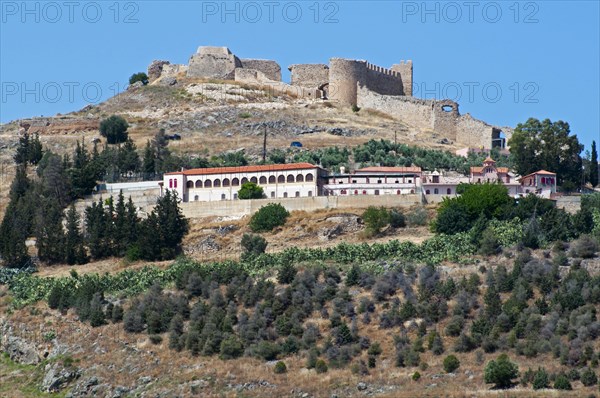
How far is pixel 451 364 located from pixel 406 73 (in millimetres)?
61846

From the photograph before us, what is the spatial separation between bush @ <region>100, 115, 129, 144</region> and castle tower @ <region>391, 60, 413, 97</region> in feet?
78.5

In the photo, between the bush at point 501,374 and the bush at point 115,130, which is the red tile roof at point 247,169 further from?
the bush at point 501,374

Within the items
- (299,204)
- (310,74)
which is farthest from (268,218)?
(310,74)

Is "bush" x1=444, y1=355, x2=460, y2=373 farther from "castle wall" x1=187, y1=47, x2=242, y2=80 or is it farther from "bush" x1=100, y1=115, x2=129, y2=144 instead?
"castle wall" x1=187, y1=47, x2=242, y2=80

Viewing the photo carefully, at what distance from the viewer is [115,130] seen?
102000 mm

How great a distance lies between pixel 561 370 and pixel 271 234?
25161mm

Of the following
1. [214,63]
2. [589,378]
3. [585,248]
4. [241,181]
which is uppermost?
[214,63]

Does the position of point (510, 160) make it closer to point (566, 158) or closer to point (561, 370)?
point (566, 158)

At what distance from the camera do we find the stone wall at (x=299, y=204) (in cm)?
8012

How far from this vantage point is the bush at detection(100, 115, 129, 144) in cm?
10206

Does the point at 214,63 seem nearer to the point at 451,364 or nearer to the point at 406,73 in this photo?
the point at 406,73

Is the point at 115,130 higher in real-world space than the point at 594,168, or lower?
higher

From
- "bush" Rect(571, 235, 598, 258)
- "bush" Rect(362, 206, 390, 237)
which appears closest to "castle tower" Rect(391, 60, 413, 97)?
"bush" Rect(362, 206, 390, 237)

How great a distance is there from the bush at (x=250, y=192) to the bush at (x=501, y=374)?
2908cm
